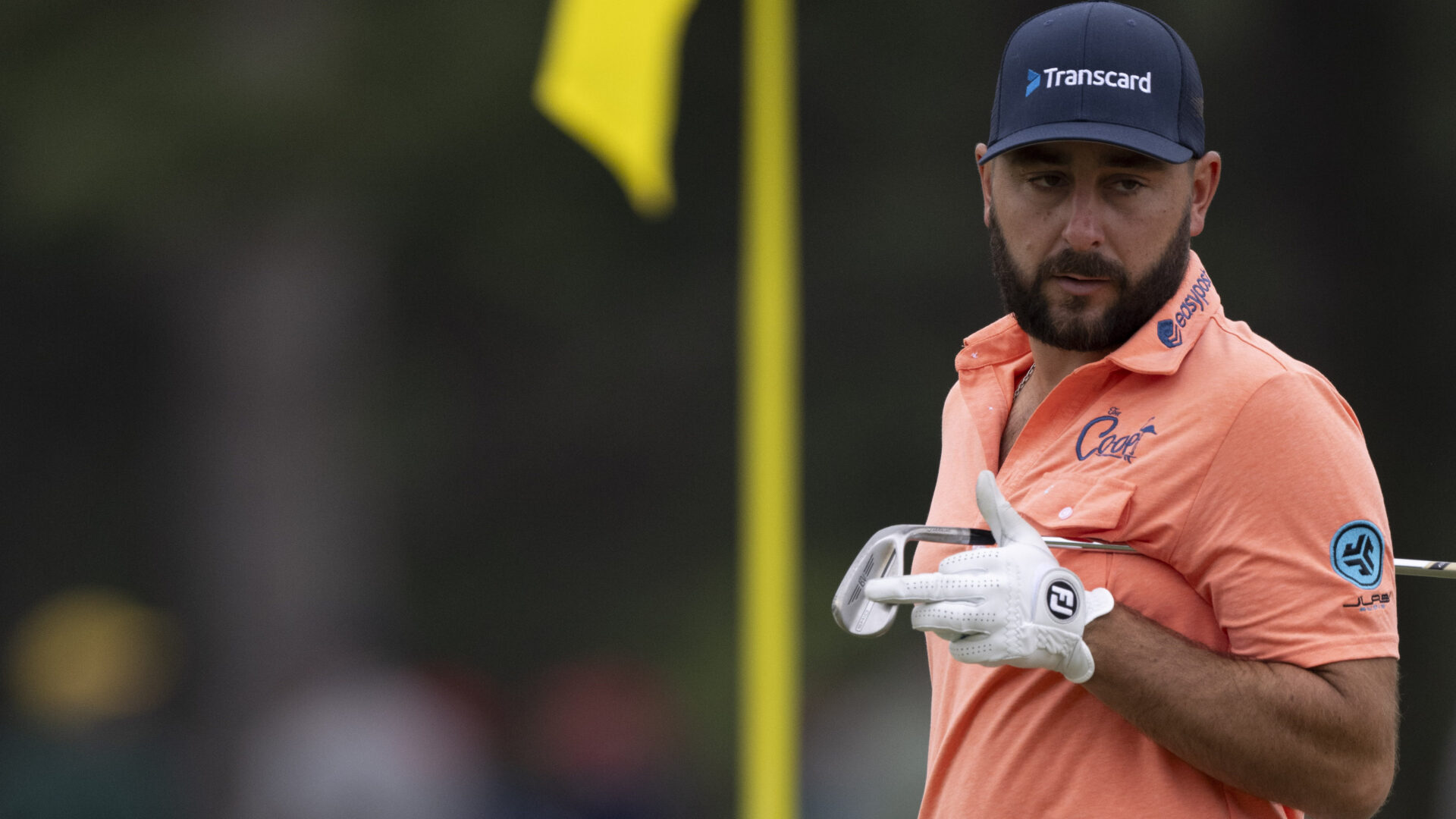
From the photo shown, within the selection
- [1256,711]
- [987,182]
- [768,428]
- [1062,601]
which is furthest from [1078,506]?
[768,428]

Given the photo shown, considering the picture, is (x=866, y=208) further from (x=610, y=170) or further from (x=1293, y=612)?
(x=1293, y=612)

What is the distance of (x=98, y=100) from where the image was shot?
26.1 feet

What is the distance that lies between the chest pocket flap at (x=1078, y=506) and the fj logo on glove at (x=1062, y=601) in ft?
0.38

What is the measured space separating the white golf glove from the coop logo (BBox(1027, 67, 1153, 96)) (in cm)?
52

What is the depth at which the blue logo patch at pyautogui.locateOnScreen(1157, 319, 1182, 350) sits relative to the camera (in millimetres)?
1737

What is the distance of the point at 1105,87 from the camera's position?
1.80 m

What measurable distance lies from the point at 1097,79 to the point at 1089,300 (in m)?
0.26

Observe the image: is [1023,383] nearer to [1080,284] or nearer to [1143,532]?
[1080,284]

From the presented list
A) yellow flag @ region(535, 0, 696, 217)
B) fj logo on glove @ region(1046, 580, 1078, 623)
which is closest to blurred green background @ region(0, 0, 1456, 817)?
yellow flag @ region(535, 0, 696, 217)

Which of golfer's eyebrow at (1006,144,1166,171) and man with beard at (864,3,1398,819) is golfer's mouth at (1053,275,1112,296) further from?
golfer's eyebrow at (1006,144,1166,171)

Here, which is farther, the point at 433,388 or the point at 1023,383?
the point at 433,388

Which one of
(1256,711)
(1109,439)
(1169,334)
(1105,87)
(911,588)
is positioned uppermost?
(1105,87)

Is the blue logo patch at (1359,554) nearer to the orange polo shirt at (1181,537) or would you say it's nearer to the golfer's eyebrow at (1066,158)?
the orange polo shirt at (1181,537)

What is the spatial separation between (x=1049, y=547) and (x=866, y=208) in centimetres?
614
